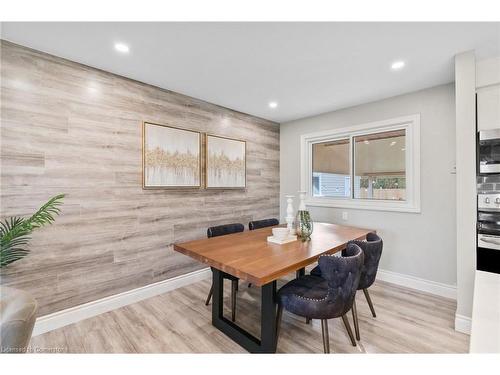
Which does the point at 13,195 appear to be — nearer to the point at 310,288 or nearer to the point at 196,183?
the point at 196,183

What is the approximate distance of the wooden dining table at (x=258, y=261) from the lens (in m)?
1.49

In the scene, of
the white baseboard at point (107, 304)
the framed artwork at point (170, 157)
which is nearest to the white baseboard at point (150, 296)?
the white baseboard at point (107, 304)

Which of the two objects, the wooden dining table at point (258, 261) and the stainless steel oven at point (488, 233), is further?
the stainless steel oven at point (488, 233)

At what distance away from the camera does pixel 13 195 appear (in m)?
1.91

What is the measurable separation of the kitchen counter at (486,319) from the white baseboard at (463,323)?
81 cm

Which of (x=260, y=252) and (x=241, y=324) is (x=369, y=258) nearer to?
(x=260, y=252)

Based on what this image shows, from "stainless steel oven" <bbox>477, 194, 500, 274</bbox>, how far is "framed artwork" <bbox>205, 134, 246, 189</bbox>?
8.95 feet

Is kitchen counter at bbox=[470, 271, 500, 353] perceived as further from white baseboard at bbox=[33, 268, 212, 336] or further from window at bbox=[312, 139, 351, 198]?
white baseboard at bbox=[33, 268, 212, 336]

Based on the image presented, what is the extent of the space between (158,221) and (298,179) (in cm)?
240

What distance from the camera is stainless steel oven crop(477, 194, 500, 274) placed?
2012 millimetres

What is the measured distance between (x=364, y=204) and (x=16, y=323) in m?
3.53

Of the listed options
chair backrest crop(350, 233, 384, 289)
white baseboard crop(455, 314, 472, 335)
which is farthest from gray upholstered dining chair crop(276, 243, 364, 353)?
white baseboard crop(455, 314, 472, 335)

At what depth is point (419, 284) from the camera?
9.44ft

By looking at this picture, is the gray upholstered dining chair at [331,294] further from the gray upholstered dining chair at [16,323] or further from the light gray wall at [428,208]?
the light gray wall at [428,208]
